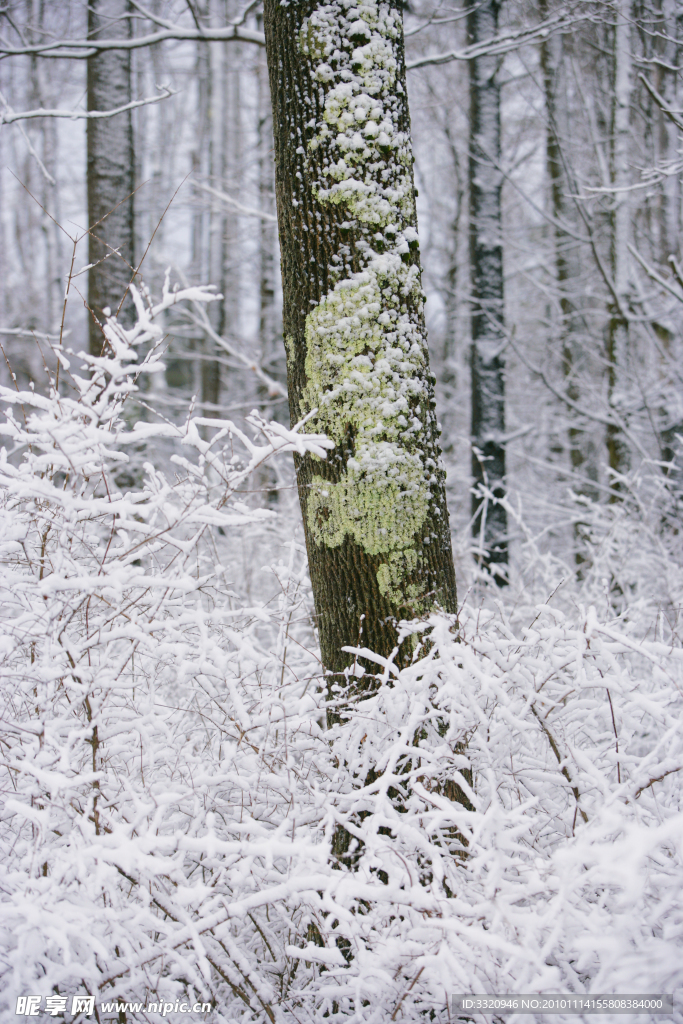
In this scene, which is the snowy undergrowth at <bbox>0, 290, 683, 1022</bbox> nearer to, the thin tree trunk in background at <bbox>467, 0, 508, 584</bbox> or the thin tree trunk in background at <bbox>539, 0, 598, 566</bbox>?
the thin tree trunk in background at <bbox>467, 0, 508, 584</bbox>

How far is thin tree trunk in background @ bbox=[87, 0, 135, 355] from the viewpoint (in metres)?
4.99

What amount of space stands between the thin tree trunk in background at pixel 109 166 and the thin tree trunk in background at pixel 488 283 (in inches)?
121

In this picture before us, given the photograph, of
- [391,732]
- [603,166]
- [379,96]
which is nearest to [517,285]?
[603,166]

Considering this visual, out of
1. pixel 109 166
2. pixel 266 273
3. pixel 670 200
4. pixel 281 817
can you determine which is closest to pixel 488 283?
pixel 670 200

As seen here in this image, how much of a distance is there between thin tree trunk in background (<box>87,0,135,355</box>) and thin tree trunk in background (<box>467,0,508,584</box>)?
3.08m

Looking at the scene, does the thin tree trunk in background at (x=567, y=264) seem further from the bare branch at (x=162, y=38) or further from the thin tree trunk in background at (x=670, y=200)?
the bare branch at (x=162, y=38)

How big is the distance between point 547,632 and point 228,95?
11.2 metres

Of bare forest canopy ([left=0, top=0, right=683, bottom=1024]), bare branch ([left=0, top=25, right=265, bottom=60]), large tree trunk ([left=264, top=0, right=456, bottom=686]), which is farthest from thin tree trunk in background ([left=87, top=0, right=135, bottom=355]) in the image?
large tree trunk ([left=264, top=0, right=456, bottom=686])

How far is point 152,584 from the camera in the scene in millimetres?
1634

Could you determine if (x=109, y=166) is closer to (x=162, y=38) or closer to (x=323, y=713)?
(x=162, y=38)

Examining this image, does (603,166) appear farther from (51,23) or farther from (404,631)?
(404,631)

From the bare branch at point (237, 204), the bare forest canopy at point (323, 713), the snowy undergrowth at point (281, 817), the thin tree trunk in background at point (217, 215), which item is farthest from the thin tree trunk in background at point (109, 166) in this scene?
the snowy undergrowth at point (281, 817)

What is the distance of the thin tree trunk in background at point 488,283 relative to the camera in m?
5.31

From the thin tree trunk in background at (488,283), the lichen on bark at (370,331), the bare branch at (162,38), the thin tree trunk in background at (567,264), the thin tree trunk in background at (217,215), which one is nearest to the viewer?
the lichen on bark at (370,331)
